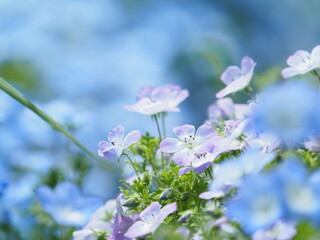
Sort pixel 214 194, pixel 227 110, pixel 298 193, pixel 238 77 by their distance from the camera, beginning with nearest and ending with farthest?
pixel 298 193
pixel 214 194
pixel 238 77
pixel 227 110

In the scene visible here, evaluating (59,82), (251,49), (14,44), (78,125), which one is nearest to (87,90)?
(59,82)

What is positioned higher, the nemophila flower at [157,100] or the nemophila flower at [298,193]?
the nemophila flower at [157,100]

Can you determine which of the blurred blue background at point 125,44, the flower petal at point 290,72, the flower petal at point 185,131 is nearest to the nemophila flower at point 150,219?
the flower petal at point 185,131

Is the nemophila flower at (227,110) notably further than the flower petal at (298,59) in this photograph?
Yes

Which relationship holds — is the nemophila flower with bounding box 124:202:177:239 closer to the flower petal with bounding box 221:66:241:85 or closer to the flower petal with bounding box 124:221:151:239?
the flower petal with bounding box 124:221:151:239

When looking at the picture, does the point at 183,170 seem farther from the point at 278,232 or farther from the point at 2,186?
the point at 2,186

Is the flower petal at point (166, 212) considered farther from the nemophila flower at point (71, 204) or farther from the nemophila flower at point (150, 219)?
the nemophila flower at point (71, 204)

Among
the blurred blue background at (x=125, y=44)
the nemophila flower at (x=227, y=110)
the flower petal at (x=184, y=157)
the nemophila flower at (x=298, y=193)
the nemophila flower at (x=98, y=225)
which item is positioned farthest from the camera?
the blurred blue background at (x=125, y=44)

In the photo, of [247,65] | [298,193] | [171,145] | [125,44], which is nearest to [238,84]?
[247,65]
